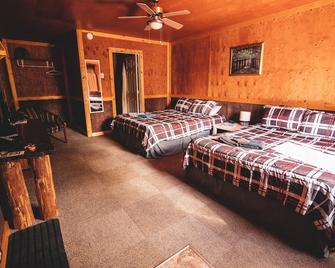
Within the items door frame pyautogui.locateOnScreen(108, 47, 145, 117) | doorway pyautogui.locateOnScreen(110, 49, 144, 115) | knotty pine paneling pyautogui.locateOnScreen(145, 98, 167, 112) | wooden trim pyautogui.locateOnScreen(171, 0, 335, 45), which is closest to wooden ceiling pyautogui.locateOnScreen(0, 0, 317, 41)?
wooden trim pyautogui.locateOnScreen(171, 0, 335, 45)

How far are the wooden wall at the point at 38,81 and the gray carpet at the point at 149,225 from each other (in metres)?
3.47

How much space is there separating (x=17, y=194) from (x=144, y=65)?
441cm

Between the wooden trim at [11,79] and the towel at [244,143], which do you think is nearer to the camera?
the towel at [244,143]

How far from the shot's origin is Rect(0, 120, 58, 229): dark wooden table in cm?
168

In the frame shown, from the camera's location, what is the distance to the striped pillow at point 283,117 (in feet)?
9.33

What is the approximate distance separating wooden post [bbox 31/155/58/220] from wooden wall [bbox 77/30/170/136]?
3015mm

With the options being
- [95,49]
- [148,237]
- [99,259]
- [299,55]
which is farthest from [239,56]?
[99,259]

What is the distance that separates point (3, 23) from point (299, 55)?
5.34 metres

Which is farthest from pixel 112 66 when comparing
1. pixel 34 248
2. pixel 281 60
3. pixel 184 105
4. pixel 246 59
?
pixel 34 248

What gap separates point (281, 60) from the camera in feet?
10.8

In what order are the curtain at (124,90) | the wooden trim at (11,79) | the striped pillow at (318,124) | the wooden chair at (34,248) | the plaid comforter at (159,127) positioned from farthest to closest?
1. the curtain at (124,90)
2. the wooden trim at (11,79)
3. the plaid comforter at (159,127)
4. the striped pillow at (318,124)
5. the wooden chair at (34,248)

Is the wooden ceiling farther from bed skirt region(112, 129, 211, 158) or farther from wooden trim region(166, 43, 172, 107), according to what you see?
bed skirt region(112, 129, 211, 158)

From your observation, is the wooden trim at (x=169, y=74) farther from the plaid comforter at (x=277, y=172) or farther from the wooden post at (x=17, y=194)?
the wooden post at (x=17, y=194)

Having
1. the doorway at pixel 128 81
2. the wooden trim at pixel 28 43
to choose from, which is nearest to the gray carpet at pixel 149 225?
the doorway at pixel 128 81
